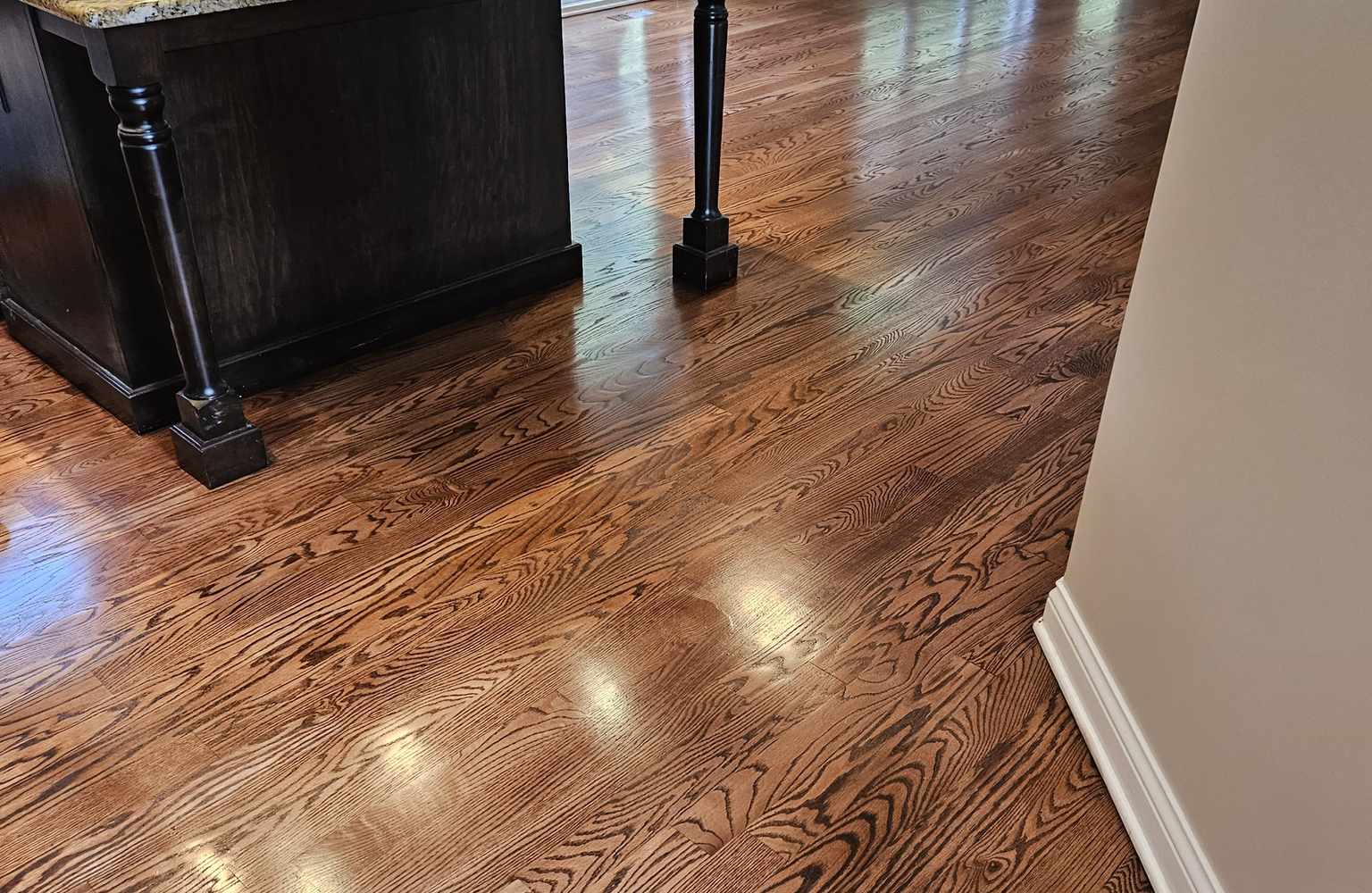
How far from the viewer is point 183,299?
1995 mm

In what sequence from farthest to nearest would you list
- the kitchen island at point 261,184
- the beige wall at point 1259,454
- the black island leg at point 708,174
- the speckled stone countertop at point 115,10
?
the black island leg at point 708,174 < the kitchen island at point 261,184 < the speckled stone countertop at point 115,10 < the beige wall at point 1259,454

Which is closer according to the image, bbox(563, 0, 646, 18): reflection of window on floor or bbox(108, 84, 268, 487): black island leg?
bbox(108, 84, 268, 487): black island leg

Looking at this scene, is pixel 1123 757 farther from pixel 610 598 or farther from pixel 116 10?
pixel 116 10

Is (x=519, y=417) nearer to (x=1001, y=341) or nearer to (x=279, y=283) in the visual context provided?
(x=279, y=283)

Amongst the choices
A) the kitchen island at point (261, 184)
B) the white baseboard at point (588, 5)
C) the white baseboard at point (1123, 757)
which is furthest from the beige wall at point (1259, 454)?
the white baseboard at point (588, 5)

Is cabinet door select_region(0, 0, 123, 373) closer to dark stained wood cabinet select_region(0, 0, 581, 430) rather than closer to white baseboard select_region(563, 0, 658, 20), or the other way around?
dark stained wood cabinet select_region(0, 0, 581, 430)

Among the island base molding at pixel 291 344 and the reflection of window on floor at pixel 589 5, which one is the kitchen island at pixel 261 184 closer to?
the island base molding at pixel 291 344

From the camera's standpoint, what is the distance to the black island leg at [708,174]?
2.57m

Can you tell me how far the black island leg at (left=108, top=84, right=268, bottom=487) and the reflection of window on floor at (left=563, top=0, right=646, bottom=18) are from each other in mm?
3608

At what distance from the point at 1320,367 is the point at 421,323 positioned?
76.7 inches

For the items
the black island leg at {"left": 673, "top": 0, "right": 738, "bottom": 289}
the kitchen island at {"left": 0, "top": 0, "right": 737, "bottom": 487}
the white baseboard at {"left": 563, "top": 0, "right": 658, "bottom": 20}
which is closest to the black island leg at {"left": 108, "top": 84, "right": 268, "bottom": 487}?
the kitchen island at {"left": 0, "top": 0, "right": 737, "bottom": 487}

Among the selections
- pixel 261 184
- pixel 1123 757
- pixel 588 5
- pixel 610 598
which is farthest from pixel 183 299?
pixel 588 5

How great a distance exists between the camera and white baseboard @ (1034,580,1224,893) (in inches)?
52.8

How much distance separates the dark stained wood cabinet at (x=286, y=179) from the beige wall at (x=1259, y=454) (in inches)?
60.2
